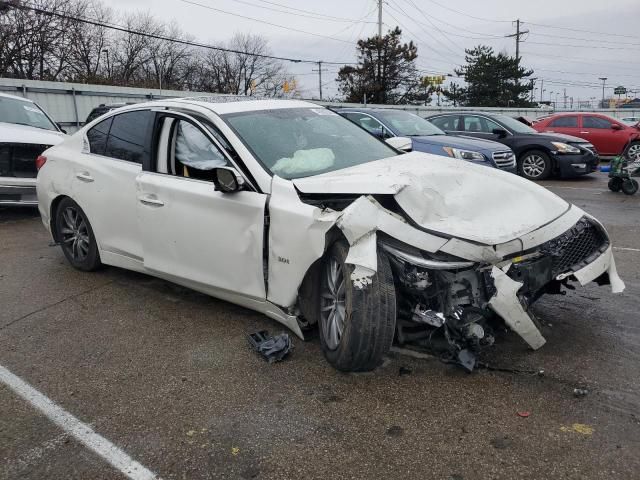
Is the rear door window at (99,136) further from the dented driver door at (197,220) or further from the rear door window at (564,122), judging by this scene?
the rear door window at (564,122)

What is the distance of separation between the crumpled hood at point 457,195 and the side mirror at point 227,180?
398 millimetres

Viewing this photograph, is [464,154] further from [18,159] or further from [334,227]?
[18,159]

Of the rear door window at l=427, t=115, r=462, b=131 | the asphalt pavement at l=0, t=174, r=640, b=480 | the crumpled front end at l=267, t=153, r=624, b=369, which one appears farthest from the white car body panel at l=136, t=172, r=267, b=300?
the rear door window at l=427, t=115, r=462, b=131

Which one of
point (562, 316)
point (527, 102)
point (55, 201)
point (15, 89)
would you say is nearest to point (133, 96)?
point (15, 89)

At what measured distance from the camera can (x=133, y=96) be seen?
2189cm

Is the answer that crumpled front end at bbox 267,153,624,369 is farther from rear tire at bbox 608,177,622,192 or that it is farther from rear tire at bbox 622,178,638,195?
rear tire at bbox 608,177,622,192

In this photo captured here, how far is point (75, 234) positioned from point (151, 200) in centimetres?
157

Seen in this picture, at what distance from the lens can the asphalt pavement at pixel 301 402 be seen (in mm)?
2543

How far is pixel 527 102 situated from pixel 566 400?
214 feet

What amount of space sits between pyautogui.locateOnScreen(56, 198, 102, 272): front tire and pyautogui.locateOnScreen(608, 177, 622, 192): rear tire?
945 centimetres

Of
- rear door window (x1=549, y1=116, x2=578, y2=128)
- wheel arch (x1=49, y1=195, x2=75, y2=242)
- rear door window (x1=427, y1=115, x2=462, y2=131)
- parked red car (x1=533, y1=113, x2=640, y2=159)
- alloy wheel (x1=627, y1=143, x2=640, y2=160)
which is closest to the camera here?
wheel arch (x1=49, y1=195, x2=75, y2=242)

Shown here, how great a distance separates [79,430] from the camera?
286 centimetres

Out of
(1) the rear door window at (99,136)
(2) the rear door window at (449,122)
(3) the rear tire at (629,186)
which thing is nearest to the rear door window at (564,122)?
(2) the rear door window at (449,122)

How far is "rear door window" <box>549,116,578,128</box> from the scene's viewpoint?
1616 cm
